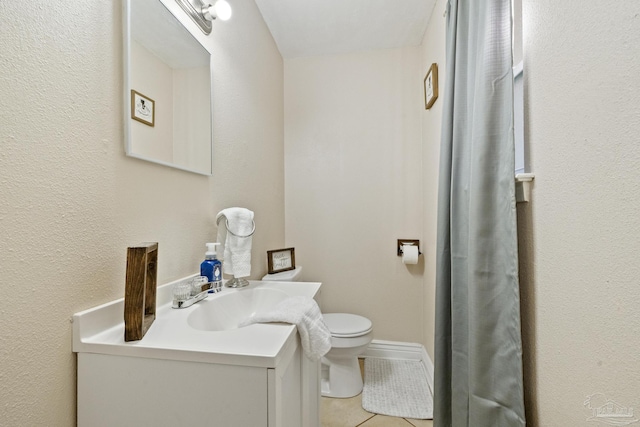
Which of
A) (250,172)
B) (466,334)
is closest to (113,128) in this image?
(250,172)

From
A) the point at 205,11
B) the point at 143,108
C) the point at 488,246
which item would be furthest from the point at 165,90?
the point at 488,246

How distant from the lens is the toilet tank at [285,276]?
1.85 metres

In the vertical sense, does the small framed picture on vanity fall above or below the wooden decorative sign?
below

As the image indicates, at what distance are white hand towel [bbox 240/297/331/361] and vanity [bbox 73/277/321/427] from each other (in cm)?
3

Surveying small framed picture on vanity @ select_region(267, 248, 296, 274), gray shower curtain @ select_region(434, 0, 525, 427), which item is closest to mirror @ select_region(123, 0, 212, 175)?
small framed picture on vanity @ select_region(267, 248, 296, 274)

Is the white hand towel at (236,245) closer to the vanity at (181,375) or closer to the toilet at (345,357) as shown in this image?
the vanity at (181,375)

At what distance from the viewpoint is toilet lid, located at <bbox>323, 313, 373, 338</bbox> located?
166cm

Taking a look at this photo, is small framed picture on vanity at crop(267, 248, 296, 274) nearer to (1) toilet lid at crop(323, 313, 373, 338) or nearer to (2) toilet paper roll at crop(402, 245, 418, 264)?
(1) toilet lid at crop(323, 313, 373, 338)

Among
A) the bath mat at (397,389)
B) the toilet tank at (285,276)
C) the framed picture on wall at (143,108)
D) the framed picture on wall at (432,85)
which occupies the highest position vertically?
the framed picture on wall at (432,85)

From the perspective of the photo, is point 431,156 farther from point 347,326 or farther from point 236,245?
point 236,245

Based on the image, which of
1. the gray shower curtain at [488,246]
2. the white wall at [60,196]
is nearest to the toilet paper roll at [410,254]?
the gray shower curtain at [488,246]

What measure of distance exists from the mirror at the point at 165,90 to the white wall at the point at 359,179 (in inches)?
45.2

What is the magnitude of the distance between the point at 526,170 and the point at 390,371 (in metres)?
1.69

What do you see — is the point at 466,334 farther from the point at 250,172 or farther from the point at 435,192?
the point at 250,172
